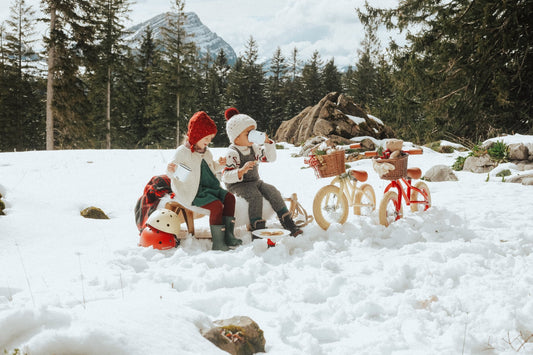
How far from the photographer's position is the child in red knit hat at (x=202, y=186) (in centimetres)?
371

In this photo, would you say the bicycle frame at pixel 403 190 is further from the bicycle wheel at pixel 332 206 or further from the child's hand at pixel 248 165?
the child's hand at pixel 248 165

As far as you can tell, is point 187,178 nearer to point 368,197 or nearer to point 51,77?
point 368,197

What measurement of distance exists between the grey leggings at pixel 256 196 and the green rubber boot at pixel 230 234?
31cm

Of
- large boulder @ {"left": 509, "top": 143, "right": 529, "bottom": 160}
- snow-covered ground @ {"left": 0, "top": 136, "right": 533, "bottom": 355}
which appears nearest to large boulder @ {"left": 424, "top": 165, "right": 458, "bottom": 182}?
large boulder @ {"left": 509, "top": 143, "right": 529, "bottom": 160}

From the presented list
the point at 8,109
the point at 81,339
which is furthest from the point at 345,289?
the point at 8,109

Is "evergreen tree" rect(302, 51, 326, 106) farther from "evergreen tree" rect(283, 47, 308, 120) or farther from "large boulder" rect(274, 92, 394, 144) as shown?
"large boulder" rect(274, 92, 394, 144)

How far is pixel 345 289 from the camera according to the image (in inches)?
106

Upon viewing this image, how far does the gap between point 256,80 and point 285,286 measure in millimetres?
37978

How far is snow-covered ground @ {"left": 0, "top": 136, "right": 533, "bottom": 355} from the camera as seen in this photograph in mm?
1756

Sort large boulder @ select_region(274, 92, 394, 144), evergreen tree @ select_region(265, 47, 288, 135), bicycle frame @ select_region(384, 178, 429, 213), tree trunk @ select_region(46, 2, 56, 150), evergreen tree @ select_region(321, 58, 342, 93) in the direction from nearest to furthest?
bicycle frame @ select_region(384, 178, 429, 213) < large boulder @ select_region(274, 92, 394, 144) < tree trunk @ select_region(46, 2, 56, 150) < evergreen tree @ select_region(265, 47, 288, 135) < evergreen tree @ select_region(321, 58, 342, 93)

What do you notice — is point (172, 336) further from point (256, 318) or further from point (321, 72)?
point (321, 72)

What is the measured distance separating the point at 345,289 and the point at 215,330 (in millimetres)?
1176

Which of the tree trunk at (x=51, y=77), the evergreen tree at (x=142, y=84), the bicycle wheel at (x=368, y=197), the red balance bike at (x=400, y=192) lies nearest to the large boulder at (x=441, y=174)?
the red balance bike at (x=400, y=192)

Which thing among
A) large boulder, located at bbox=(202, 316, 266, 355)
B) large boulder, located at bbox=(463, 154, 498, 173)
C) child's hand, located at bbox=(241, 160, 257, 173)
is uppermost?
large boulder, located at bbox=(463, 154, 498, 173)
